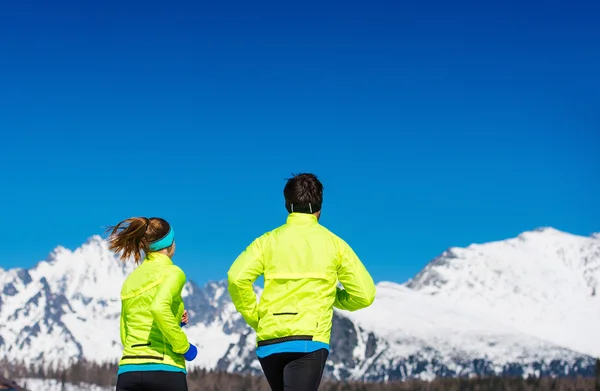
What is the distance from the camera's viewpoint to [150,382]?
26.5 ft

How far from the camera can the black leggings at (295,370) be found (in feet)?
25.4

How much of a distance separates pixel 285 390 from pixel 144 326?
5.13ft

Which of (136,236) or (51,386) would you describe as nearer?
(136,236)

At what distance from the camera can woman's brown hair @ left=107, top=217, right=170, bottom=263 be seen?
339 inches

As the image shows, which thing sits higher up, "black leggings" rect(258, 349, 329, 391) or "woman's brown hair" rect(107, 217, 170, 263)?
"woman's brown hair" rect(107, 217, 170, 263)

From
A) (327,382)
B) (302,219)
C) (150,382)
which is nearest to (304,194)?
(302,219)

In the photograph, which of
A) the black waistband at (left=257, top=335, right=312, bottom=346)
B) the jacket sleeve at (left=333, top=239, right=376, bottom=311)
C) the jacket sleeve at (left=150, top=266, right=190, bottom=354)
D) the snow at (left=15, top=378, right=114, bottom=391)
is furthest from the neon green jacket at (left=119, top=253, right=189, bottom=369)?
the snow at (left=15, top=378, right=114, bottom=391)

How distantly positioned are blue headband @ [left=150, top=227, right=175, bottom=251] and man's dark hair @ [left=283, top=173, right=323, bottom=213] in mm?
1274

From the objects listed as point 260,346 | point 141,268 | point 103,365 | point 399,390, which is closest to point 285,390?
point 260,346

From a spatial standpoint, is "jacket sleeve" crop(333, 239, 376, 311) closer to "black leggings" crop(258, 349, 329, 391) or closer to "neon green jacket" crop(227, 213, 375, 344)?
"neon green jacket" crop(227, 213, 375, 344)

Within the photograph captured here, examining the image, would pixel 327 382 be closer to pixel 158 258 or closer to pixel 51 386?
pixel 51 386

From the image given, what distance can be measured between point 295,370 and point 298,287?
79cm

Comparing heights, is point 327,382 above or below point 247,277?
above

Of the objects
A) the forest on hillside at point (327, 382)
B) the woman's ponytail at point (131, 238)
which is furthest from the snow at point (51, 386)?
the woman's ponytail at point (131, 238)
